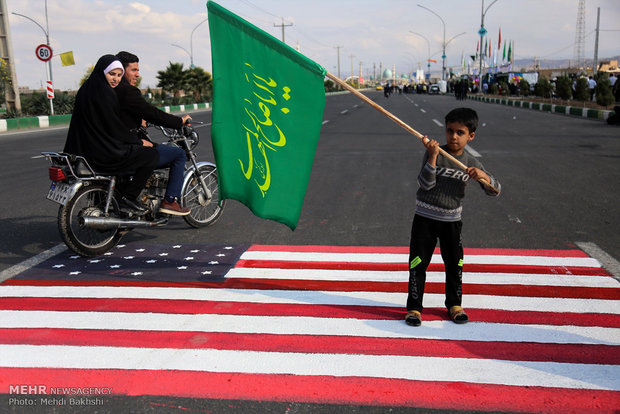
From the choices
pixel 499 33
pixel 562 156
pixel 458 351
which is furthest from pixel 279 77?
pixel 499 33

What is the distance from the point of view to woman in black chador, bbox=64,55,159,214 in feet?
17.0

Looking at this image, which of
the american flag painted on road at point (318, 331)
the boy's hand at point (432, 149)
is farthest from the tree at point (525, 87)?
the boy's hand at point (432, 149)

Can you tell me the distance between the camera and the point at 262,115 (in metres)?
4.10

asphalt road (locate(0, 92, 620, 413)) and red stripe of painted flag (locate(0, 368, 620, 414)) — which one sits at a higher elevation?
asphalt road (locate(0, 92, 620, 413))

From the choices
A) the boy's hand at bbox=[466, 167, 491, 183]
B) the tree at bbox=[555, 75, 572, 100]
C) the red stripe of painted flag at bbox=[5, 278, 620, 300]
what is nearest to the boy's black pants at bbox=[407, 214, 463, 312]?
the boy's hand at bbox=[466, 167, 491, 183]

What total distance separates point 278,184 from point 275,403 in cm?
176

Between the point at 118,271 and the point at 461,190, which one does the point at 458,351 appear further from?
the point at 118,271

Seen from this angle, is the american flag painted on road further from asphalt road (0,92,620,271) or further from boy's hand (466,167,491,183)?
boy's hand (466,167,491,183)

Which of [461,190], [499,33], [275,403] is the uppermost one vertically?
[499,33]

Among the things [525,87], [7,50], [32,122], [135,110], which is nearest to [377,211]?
[135,110]

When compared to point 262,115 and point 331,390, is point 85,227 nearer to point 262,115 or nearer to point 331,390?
point 262,115

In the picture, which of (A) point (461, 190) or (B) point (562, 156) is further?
(B) point (562, 156)

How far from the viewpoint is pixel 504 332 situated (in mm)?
3689

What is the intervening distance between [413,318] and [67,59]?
90.8 ft
